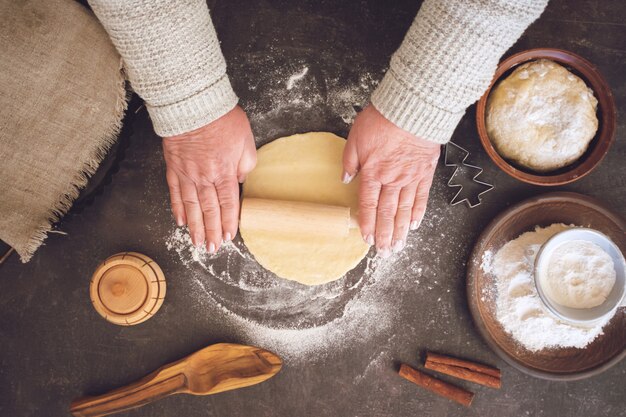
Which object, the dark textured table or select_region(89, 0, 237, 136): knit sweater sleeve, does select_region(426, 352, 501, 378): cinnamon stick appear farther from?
select_region(89, 0, 237, 136): knit sweater sleeve

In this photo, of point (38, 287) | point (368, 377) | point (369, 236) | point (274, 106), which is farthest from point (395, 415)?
point (38, 287)

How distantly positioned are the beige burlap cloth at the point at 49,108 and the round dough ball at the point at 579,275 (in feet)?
4.26

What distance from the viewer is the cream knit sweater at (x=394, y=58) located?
3.48 ft

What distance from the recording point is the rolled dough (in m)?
1.39

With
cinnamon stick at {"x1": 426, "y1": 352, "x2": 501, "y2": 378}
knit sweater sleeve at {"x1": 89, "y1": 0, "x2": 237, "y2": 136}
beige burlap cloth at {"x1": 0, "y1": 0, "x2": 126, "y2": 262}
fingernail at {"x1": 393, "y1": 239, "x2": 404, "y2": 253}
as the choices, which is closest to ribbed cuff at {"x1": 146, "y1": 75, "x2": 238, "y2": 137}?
knit sweater sleeve at {"x1": 89, "y1": 0, "x2": 237, "y2": 136}

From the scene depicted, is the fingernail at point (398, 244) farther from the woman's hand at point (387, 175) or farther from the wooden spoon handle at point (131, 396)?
the wooden spoon handle at point (131, 396)

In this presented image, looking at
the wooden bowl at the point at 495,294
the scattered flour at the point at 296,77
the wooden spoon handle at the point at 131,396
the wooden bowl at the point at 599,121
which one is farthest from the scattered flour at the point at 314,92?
the wooden spoon handle at the point at 131,396

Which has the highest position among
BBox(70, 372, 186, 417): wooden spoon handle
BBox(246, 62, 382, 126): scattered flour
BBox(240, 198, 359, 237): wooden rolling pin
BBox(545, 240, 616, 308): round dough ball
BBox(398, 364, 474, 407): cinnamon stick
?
A: BBox(246, 62, 382, 126): scattered flour

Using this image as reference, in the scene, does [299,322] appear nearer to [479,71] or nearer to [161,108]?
[161,108]

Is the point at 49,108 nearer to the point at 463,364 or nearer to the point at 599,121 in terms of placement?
the point at 463,364

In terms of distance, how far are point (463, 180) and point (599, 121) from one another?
0.40 meters

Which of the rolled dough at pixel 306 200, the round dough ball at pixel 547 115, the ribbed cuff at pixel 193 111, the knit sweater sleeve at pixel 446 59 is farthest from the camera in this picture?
the rolled dough at pixel 306 200

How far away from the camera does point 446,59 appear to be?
3.59 ft

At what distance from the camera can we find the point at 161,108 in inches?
45.9
